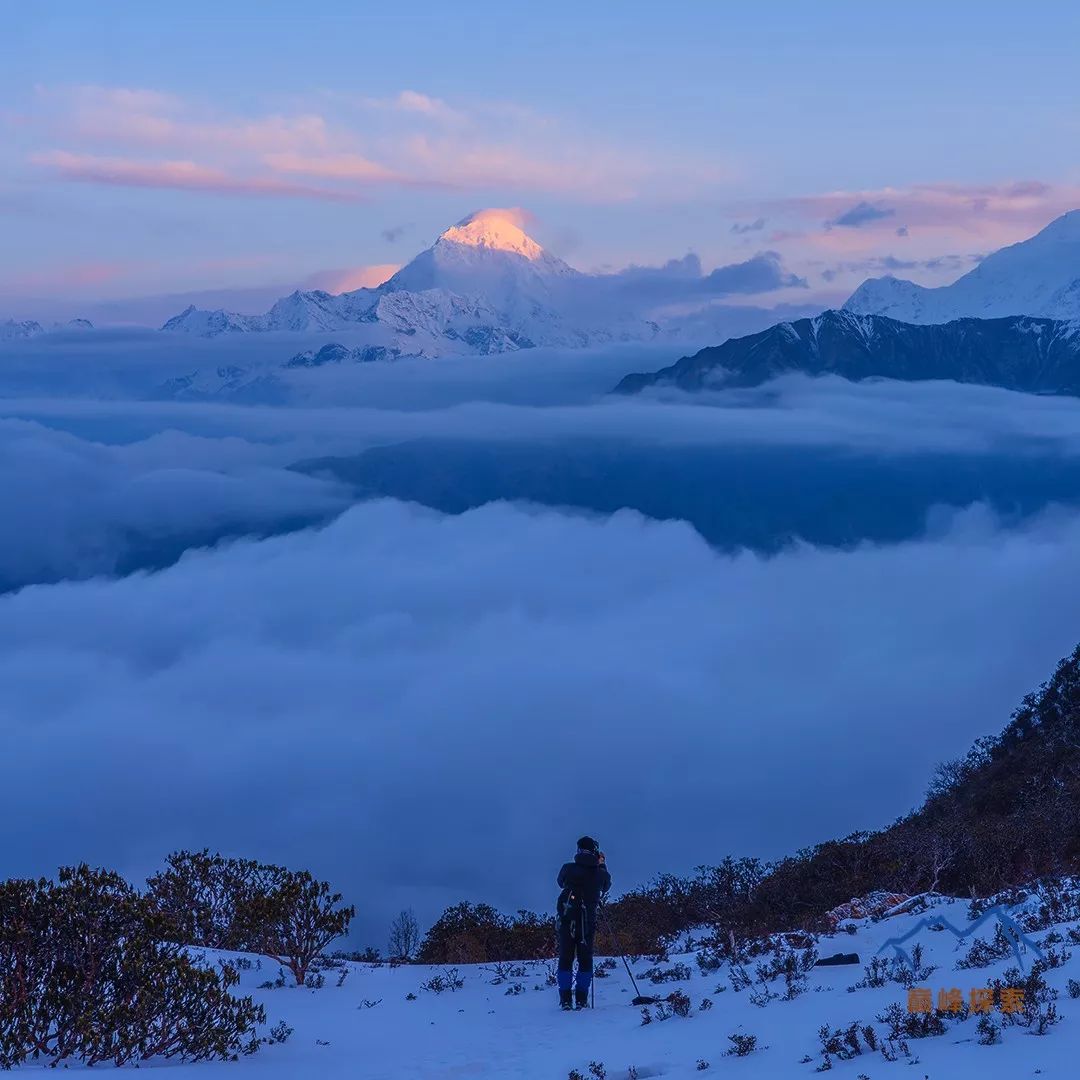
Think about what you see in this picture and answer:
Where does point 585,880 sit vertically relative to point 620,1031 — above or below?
above

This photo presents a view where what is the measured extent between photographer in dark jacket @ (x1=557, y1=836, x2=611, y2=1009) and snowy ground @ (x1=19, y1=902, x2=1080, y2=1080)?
15.6 inches

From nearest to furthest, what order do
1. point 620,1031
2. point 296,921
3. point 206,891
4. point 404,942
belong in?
1. point 620,1031
2. point 296,921
3. point 206,891
4. point 404,942

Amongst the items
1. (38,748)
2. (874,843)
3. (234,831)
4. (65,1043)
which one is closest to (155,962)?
(65,1043)

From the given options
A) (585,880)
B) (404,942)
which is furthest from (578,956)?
(404,942)

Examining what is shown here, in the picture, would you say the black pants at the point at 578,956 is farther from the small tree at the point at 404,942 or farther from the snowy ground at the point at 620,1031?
the small tree at the point at 404,942

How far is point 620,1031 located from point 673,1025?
61 centimetres

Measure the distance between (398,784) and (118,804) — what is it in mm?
33829

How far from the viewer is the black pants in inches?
589

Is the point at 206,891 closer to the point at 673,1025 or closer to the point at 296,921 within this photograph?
the point at 296,921

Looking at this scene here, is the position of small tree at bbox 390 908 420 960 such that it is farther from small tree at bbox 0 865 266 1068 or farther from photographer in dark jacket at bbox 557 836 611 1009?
small tree at bbox 0 865 266 1068

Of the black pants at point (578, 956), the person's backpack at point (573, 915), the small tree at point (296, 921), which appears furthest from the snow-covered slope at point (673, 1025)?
the person's backpack at point (573, 915)

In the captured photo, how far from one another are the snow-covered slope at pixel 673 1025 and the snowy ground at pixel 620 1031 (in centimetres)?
2

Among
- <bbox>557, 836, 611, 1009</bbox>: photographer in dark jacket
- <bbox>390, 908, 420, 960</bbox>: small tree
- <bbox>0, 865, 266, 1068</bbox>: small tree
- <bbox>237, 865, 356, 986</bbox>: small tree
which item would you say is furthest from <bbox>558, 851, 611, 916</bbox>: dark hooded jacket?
<bbox>390, 908, 420, 960</bbox>: small tree

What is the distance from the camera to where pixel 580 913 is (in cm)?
1488
